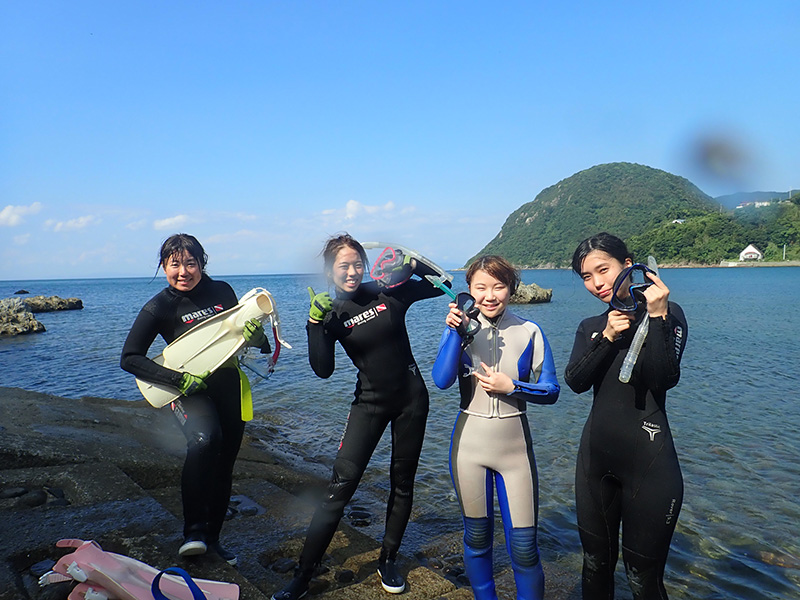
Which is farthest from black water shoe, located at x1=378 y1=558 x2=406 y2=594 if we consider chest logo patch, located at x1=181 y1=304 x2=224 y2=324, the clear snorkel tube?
chest logo patch, located at x1=181 y1=304 x2=224 y2=324

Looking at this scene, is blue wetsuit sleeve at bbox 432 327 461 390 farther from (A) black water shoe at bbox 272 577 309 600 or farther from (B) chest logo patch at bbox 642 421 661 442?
(A) black water shoe at bbox 272 577 309 600

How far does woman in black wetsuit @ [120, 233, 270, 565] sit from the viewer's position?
138 inches

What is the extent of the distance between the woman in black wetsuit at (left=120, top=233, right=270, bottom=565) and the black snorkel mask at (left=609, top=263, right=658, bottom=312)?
7.93 ft

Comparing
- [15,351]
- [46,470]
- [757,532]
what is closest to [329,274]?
[46,470]

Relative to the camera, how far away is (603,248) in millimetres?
2877

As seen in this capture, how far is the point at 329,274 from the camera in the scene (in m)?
3.69

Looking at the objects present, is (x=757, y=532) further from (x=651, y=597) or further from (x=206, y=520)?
(x=206, y=520)

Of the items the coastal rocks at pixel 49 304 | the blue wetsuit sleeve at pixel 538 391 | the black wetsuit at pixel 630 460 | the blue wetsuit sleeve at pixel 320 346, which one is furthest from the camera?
the coastal rocks at pixel 49 304

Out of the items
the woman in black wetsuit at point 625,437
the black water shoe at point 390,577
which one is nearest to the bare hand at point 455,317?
the woman in black wetsuit at point 625,437

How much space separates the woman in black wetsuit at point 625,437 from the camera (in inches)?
101

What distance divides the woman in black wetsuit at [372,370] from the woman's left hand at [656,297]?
5.62ft

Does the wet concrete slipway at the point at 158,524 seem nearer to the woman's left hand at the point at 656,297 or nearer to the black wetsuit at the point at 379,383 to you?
the black wetsuit at the point at 379,383

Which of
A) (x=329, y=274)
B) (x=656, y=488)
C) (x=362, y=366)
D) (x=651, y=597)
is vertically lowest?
(x=651, y=597)

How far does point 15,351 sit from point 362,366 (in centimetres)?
2277
